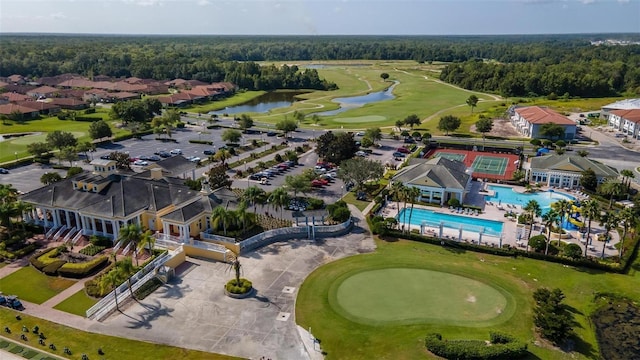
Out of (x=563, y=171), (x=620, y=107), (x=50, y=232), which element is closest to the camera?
(x=50, y=232)

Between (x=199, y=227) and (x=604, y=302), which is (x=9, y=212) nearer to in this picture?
(x=199, y=227)

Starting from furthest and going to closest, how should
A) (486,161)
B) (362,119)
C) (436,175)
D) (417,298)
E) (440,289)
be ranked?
(362,119), (486,161), (436,175), (440,289), (417,298)

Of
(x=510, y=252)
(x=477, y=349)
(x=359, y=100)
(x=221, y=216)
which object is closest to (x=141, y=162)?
(x=221, y=216)

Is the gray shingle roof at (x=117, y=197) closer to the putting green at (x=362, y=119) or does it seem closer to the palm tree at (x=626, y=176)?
the palm tree at (x=626, y=176)

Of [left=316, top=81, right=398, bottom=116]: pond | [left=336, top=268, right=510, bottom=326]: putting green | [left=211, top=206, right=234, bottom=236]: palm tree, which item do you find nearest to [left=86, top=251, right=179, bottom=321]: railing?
[left=211, top=206, right=234, bottom=236]: palm tree

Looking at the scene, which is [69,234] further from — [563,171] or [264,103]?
[264,103]

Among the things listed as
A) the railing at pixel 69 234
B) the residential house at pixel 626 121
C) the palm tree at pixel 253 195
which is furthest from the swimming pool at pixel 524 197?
the railing at pixel 69 234

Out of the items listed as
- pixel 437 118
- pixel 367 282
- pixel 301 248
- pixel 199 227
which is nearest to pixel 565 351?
pixel 367 282

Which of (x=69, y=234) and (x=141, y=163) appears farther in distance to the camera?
(x=141, y=163)
